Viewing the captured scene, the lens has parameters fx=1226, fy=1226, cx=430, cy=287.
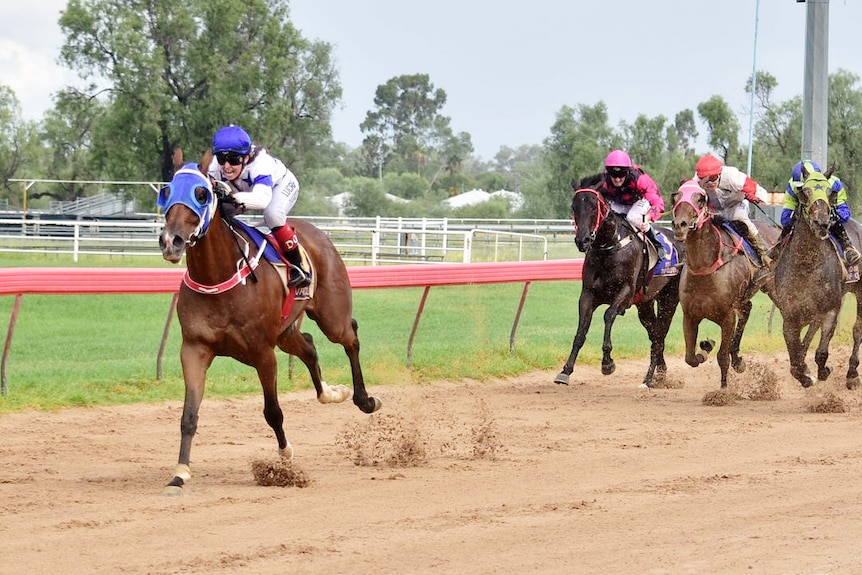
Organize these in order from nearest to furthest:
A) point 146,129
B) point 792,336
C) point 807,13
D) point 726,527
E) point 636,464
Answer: point 726,527
point 636,464
point 792,336
point 807,13
point 146,129

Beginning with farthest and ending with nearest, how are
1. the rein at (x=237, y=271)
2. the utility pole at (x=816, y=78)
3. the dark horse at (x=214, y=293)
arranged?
the utility pole at (x=816, y=78) < the rein at (x=237, y=271) < the dark horse at (x=214, y=293)

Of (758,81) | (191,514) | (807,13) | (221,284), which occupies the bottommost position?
(191,514)

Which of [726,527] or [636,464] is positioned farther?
[636,464]

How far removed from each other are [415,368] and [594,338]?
406 cm

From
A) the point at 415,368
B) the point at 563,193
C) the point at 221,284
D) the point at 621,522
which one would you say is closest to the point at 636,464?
the point at 621,522

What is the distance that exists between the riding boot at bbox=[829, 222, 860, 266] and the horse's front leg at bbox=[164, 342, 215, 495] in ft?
22.3

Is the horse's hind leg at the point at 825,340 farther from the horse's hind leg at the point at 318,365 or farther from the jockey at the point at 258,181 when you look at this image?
the jockey at the point at 258,181

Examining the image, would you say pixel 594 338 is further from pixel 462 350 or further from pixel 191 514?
pixel 191 514

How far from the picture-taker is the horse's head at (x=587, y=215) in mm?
11734

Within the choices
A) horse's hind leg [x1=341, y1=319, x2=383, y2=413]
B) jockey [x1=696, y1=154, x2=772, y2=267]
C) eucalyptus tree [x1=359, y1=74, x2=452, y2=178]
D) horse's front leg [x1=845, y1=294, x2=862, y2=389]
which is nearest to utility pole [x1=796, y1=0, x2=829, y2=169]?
horse's front leg [x1=845, y1=294, x2=862, y2=389]

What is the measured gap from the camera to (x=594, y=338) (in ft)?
53.5

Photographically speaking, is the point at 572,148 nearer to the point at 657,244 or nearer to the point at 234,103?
the point at 234,103

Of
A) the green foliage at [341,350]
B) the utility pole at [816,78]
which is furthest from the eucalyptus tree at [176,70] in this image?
the utility pole at [816,78]

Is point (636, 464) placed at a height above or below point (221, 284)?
below
